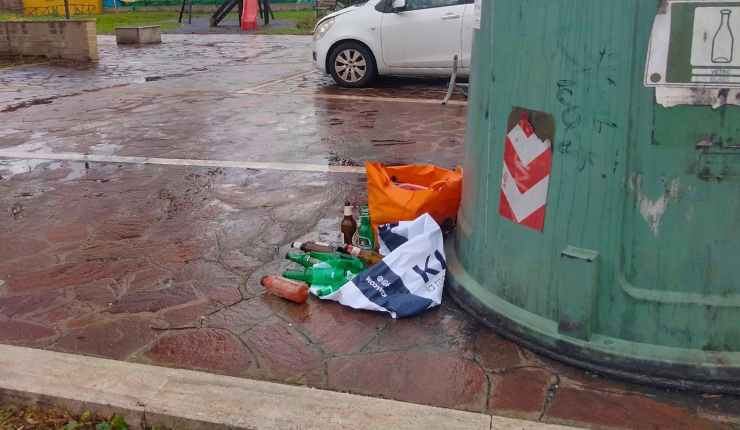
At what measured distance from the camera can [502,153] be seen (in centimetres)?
335

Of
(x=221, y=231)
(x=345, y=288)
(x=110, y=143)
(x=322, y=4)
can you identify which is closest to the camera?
(x=345, y=288)

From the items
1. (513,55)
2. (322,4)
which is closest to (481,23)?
(513,55)

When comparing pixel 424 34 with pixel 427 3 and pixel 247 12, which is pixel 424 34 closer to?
pixel 427 3

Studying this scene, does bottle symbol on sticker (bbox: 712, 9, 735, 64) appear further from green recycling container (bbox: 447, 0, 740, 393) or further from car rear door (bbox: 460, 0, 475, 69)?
car rear door (bbox: 460, 0, 475, 69)

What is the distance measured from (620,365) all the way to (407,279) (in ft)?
3.92

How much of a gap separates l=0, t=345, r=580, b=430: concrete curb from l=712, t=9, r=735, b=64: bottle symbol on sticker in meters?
1.48

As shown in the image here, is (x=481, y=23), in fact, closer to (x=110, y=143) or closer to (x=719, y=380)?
(x=719, y=380)

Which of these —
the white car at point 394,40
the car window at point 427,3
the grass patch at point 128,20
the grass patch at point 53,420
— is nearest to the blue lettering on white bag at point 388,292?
the grass patch at point 53,420

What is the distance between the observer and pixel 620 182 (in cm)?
291

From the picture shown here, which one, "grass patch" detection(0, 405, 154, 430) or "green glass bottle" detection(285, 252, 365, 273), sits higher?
"green glass bottle" detection(285, 252, 365, 273)

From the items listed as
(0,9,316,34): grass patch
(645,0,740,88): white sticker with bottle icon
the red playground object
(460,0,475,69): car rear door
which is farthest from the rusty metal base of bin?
the red playground object

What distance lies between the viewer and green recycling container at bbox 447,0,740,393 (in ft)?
9.02

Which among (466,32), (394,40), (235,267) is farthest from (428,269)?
(394,40)

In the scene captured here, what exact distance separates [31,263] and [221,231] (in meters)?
1.17
